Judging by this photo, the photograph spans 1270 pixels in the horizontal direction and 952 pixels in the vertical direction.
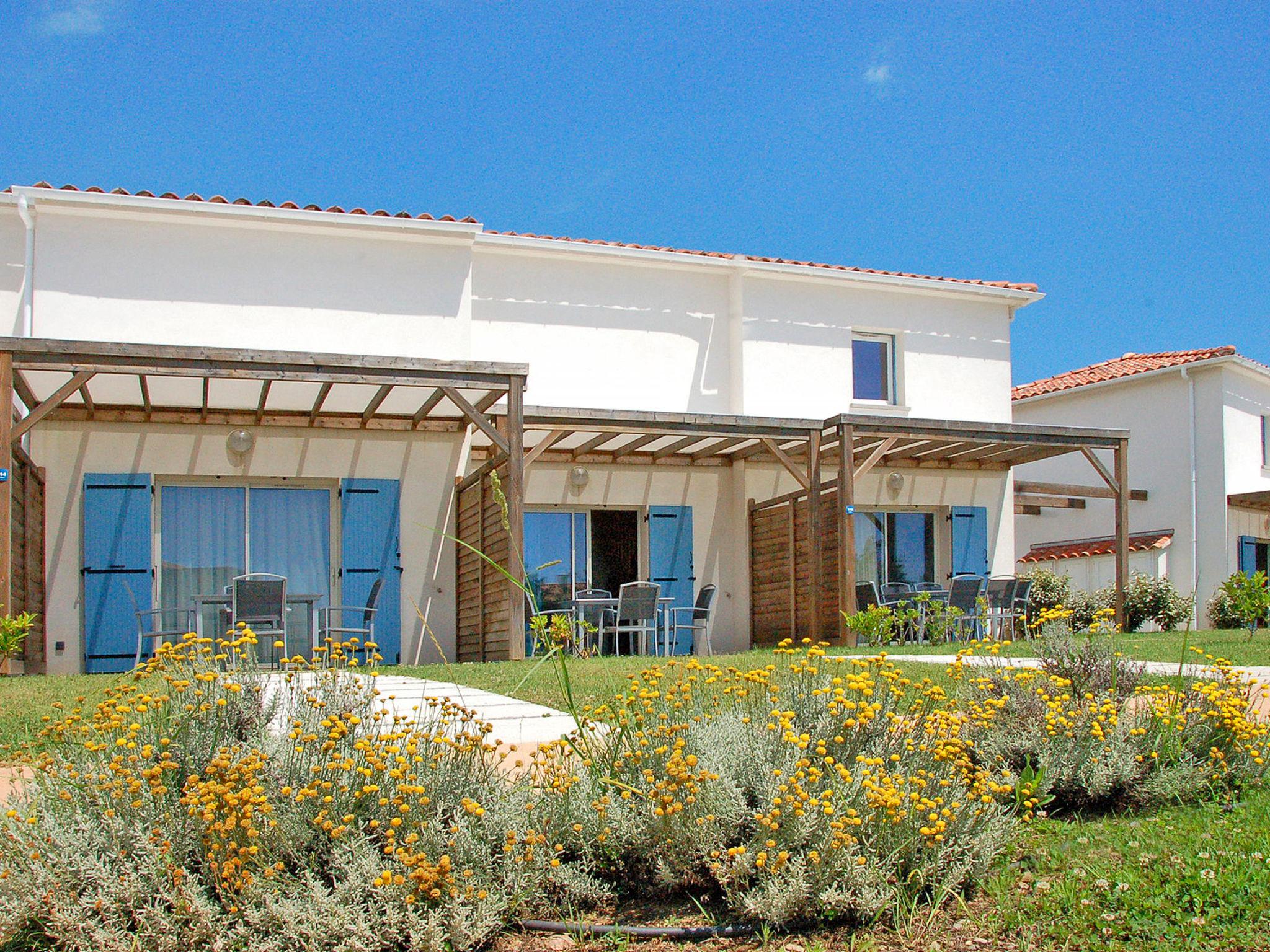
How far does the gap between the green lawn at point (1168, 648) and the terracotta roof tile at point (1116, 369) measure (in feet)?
19.4

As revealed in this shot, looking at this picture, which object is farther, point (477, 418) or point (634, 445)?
point (634, 445)

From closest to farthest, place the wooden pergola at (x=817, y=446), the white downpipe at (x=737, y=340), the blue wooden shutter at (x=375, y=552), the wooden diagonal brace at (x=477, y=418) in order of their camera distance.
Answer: the wooden diagonal brace at (x=477, y=418), the wooden pergola at (x=817, y=446), the blue wooden shutter at (x=375, y=552), the white downpipe at (x=737, y=340)

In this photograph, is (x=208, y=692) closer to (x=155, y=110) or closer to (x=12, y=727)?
(x=12, y=727)

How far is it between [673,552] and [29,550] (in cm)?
662

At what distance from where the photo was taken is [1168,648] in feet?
31.1

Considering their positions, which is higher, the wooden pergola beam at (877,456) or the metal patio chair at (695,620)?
the wooden pergola beam at (877,456)

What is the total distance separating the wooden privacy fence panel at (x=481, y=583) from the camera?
1060cm

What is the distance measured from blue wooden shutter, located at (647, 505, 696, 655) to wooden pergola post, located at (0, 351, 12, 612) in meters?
6.73

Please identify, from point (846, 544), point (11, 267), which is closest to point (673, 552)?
point (846, 544)

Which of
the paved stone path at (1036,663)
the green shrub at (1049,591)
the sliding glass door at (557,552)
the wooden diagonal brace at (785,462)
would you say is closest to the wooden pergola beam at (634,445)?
the sliding glass door at (557,552)

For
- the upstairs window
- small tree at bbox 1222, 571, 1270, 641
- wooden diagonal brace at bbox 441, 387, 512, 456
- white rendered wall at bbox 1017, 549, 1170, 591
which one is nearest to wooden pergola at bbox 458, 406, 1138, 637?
wooden diagonal brace at bbox 441, 387, 512, 456

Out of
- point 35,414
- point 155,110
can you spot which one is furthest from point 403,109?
point 35,414

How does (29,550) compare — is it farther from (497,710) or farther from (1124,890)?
(1124,890)

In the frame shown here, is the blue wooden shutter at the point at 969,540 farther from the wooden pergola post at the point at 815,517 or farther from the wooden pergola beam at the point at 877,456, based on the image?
the wooden pergola post at the point at 815,517
